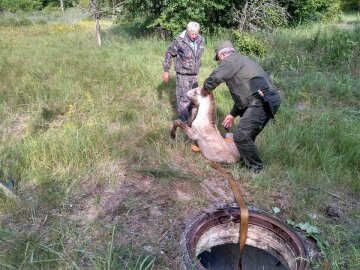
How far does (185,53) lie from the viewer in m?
5.07

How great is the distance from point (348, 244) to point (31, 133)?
161 inches

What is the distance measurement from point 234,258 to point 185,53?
2.90m

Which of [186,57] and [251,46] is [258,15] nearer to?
[251,46]

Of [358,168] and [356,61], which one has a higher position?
[356,61]

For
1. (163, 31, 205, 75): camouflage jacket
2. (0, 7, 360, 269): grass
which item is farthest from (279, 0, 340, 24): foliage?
(163, 31, 205, 75): camouflage jacket

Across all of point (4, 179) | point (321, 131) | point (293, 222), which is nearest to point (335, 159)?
point (321, 131)

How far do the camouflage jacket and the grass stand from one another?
87 cm

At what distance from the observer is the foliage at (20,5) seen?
31688mm

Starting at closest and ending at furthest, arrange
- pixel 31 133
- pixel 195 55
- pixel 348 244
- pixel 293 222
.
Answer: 1. pixel 348 244
2. pixel 293 222
3. pixel 31 133
4. pixel 195 55

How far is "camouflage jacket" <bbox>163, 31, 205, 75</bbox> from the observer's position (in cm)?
505

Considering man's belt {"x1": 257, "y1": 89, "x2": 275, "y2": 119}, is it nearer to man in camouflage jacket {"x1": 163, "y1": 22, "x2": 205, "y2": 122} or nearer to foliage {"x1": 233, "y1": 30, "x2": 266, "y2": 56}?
man in camouflage jacket {"x1": 163, "y1": 22, "x2": 205, "y2": 122}

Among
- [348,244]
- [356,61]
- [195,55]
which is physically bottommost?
[348,244]

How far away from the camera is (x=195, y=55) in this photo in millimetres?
5113

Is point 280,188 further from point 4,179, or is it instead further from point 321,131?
point 4,179
